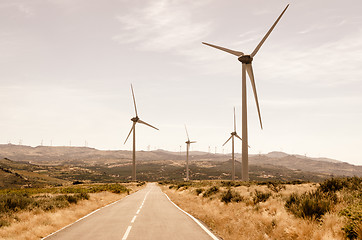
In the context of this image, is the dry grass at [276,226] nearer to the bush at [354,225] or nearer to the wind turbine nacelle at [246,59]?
the bush at [354,225]

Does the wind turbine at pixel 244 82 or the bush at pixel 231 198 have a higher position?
the wind turbine at pixel 244 82

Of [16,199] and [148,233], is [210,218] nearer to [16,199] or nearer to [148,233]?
[148,233]

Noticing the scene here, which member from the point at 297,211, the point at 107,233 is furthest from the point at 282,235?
the point at 107,233

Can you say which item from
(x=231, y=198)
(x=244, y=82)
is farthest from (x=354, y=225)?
(x=244, y=82)

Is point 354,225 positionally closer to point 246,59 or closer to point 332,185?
point 332,185

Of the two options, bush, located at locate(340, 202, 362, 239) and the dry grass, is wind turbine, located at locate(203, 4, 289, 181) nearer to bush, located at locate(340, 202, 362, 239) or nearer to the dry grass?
the dry grass

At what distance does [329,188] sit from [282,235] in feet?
28.6

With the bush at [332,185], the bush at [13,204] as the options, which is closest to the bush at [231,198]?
the bush at [332,185]

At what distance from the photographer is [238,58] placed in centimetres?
4369

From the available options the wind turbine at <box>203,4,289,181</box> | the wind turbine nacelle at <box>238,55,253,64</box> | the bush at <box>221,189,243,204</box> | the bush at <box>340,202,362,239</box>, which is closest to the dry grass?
the bush at <box>340,202,362,239</box>

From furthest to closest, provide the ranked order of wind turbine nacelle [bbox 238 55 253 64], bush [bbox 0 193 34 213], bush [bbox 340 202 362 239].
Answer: wind turbine nacelle [bbox 238 55 253 64], bush [bbox 0 193 34 213], bush [bbox 340 202 362 239]

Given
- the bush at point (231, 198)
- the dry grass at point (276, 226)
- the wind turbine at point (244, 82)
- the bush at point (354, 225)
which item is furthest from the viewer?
the wind turbine at point (244, 82)

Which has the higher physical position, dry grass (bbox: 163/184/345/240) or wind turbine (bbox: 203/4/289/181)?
wind turbine (bbox: 203/4/289/181)

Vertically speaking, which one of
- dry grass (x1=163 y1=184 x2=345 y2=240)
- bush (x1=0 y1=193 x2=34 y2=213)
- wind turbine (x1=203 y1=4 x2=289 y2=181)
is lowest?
bush (x1=0 y1=193 x2=34 y2=213)
